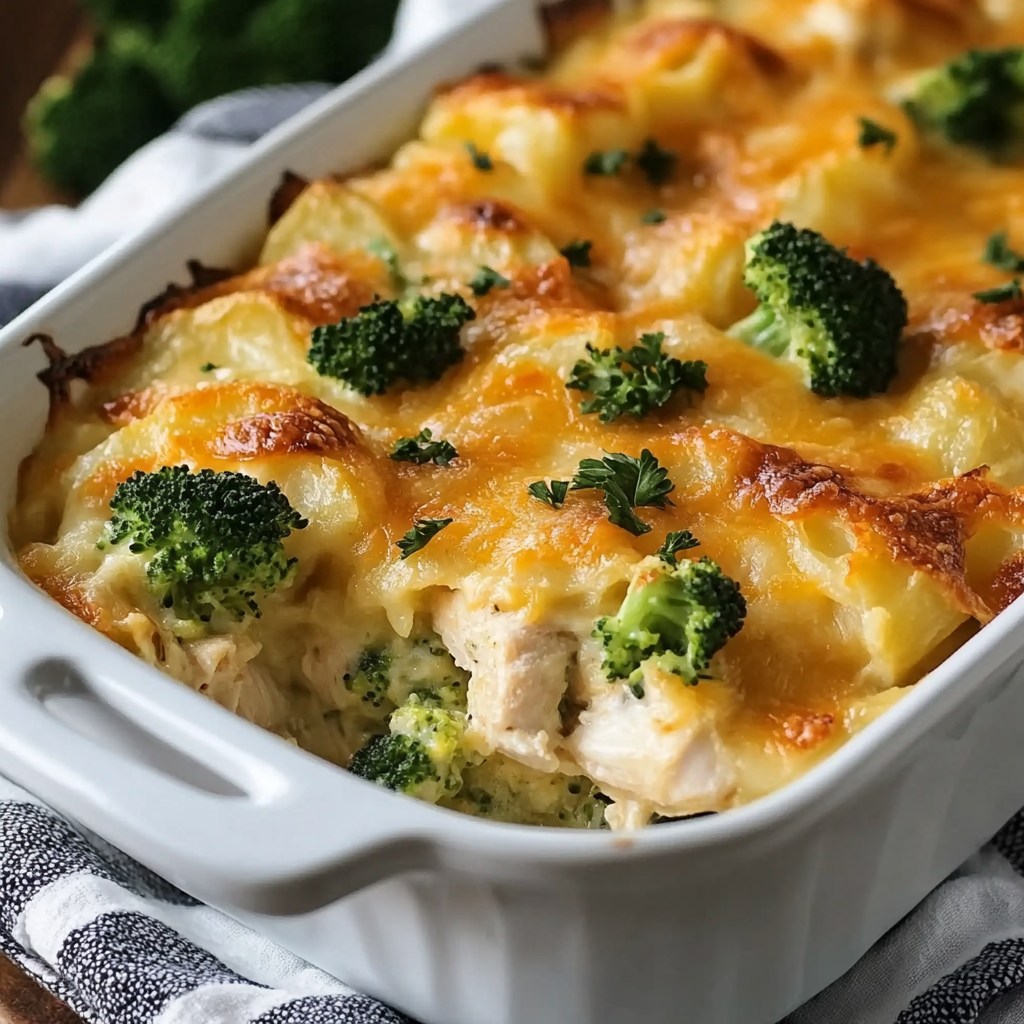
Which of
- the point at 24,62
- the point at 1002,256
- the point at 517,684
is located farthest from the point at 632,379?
the point at 24,62

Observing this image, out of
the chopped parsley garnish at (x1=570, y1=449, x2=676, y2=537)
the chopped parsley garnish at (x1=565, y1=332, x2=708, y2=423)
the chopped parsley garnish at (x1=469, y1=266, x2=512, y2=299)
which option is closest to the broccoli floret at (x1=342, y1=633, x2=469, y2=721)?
the chopped parsley garnish at (x1=570, y1=449, x2=676, y2=537)

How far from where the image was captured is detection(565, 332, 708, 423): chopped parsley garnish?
7.84 feet

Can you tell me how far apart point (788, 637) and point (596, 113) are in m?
1.32

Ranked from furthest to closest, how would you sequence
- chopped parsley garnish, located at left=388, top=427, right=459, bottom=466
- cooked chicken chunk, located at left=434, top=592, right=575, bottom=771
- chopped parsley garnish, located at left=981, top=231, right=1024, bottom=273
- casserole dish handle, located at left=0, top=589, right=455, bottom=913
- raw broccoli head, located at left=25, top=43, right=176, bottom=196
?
1. raw broccoli head, located at left=25, top=43, right=176, bottom=196
2. chopped parsley garnish, located at left=981, top=231, right=1024, bottom=273
3. chopped parsley garnish, located at left=388, top=427, right=459, bottom=466
4. cooked chicken chunk, located at left=434, top=592, right=575, bottom=771
5. casserole dish handle, located at left=0, top=589, right=455, bottom=913

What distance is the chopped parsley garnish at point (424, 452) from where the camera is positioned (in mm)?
2334

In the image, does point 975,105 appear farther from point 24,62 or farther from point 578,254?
point 24,62

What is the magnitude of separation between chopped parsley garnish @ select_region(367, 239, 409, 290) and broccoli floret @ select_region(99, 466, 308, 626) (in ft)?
2.10

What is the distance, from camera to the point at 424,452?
7.69 ft

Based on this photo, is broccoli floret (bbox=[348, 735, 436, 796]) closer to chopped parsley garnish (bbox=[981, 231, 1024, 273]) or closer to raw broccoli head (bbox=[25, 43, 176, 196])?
chopped parsley garnish (bbox=[981, 231, 1024, 273])

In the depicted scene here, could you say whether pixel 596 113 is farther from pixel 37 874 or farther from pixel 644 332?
pixel 37 874

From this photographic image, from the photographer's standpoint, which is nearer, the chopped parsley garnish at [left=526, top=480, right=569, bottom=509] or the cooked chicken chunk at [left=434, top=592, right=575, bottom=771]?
the cooked chicken chunk at [left=434, top=592, right=575, bottom=771]

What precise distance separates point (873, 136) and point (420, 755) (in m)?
1.56

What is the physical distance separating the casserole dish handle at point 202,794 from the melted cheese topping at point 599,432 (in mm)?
229

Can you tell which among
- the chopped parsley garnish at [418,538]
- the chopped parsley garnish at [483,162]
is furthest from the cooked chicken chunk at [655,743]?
the chopped parsley garnish at [483,162]
